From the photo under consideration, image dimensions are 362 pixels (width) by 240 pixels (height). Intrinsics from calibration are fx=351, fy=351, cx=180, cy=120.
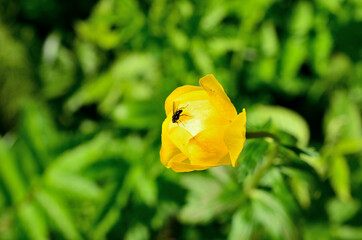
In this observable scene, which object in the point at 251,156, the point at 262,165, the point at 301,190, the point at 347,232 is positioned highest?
the point at 251,156

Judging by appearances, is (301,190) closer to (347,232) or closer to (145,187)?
(347,232)

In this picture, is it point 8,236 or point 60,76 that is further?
point 60,76

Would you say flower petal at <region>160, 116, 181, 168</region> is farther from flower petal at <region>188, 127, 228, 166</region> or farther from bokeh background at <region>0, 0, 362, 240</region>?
bokeh background at <region>0, 0, 362, 240</region>

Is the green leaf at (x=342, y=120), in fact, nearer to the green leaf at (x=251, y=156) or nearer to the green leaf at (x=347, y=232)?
the green leaf at (x=347, y=232)

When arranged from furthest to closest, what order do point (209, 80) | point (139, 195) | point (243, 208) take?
point (139, 195)
point (243, 208)
point (209, 80)

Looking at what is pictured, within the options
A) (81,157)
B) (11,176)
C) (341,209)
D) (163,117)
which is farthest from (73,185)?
(341,209)

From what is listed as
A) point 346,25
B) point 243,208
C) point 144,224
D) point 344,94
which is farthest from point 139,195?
point 346,25

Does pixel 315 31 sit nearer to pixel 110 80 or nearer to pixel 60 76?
pixel 110 80

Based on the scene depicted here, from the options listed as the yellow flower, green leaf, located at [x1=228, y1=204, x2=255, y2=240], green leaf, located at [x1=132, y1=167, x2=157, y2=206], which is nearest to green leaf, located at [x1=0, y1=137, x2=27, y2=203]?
green leaf, located at [x1=132, y1=167, x2=157, y2=206]
